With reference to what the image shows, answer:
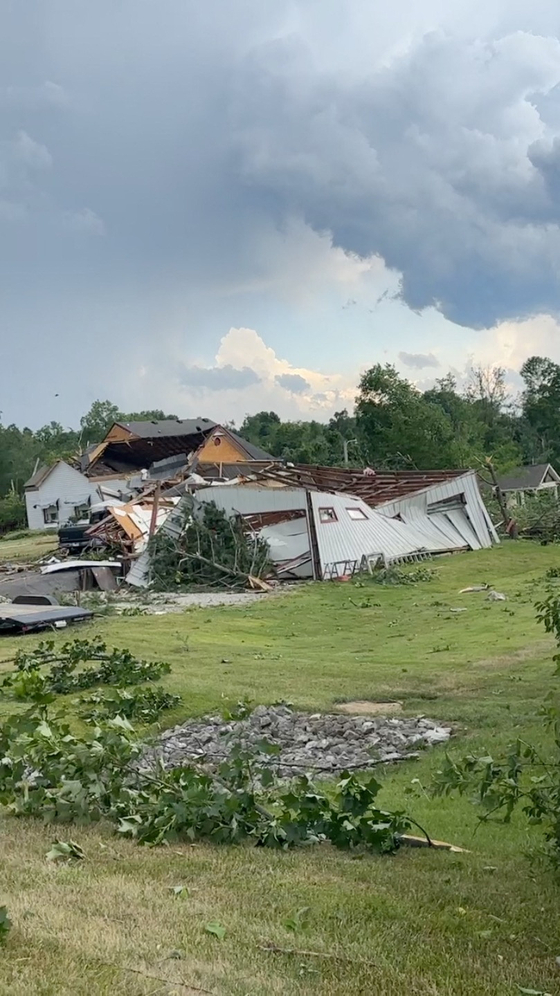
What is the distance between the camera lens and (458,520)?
1209 inches

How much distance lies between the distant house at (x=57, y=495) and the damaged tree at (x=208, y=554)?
1067 inches

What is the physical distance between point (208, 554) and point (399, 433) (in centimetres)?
2661

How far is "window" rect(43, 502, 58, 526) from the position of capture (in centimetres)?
5550

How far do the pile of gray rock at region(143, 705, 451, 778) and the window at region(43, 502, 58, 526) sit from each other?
47639mm

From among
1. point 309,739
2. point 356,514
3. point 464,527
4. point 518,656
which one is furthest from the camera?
point 464,527

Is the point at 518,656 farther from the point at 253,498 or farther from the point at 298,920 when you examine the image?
the point at 253,498

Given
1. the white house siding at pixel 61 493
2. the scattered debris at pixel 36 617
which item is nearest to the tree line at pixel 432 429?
the white house siding at pixel 61 493

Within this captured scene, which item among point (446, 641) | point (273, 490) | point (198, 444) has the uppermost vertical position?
point (198, 444)

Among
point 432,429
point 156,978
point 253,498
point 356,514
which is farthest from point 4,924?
point 432,429

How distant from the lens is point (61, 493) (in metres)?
55.0

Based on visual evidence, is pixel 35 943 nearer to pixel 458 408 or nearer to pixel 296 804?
pixel 296 804

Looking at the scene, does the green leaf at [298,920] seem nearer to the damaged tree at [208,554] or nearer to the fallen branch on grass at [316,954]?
the fallen branch on grass at [316,954]

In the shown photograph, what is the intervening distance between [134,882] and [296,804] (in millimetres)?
1418

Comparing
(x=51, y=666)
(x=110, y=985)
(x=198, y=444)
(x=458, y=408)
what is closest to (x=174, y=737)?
(x=51, y=666)
